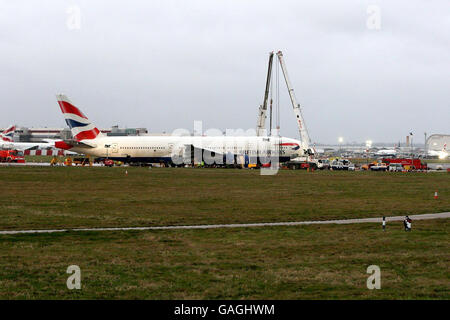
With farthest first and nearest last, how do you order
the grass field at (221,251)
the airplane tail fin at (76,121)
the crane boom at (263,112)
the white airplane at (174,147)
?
the crane boom at (263,112), the white airplane at (174,147), the airplane tail fin at (76,121), the grass field at (221,251)

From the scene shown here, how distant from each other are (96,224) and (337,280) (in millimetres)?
14269

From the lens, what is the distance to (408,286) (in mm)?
14891

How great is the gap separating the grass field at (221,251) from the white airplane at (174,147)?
49056 millimetres

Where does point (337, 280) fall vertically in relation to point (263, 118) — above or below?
below

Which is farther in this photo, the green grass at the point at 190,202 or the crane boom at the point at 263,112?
the crane boom at the point at 263,112

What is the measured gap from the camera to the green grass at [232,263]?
1432 cm

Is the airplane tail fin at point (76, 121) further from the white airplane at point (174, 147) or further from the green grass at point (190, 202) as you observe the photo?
the green grass at point (190, 202)

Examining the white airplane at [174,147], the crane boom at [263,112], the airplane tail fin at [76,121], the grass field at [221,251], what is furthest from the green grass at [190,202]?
the crane boom at [263,112]

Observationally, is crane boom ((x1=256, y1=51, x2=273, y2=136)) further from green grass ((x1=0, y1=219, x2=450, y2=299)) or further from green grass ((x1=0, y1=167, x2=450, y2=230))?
green grass ((x1=0, y1=219, x2=450, y2=299))

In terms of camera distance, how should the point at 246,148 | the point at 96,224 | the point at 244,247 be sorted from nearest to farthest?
1. the point at 244,247
2. the point at 96,224
3. the point at 246,148

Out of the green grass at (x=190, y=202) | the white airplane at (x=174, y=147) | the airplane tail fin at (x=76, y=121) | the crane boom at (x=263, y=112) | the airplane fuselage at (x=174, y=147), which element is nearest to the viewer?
the green grass at (x=190, y=202)

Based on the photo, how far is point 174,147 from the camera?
89.0m

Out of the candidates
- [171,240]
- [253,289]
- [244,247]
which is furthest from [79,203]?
[253,289]
